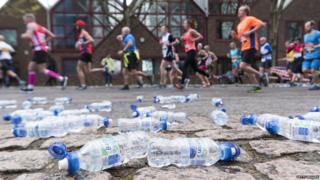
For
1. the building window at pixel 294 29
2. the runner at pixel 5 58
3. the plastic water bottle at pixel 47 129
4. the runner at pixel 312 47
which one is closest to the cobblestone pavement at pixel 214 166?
the plastic water bottle at pixel 47 129

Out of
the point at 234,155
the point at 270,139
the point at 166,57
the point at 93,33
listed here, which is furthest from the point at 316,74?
the point at 93,33

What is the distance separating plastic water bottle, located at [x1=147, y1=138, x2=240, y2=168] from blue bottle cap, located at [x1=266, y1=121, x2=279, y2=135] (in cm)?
77

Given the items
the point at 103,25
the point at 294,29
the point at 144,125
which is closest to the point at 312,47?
the point at 144,125

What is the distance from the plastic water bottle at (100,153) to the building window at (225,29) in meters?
25.8

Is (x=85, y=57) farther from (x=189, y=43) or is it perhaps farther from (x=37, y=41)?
(x=189, y=43)

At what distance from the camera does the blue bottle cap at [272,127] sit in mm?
2529

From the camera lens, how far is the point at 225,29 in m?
27.4

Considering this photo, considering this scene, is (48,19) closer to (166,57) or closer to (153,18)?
(153,18)

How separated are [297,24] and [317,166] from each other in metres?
29.2

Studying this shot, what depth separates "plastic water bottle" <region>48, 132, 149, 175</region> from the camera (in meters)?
1.57

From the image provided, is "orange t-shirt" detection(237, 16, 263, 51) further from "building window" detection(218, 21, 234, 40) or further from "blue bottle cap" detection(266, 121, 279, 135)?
"building window" detection(218, 21, 234, 40)

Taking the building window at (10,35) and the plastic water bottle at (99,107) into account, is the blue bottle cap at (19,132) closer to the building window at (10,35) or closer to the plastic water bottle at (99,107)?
the plastic water bottle at (99,107)

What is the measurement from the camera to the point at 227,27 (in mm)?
27344

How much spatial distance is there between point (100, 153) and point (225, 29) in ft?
88.0
